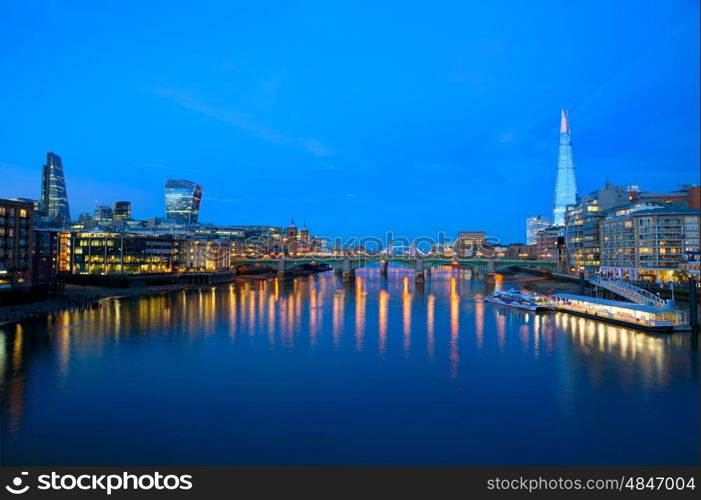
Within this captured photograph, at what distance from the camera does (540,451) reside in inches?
557

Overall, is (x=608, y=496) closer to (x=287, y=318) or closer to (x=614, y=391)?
(x=614, y=391)

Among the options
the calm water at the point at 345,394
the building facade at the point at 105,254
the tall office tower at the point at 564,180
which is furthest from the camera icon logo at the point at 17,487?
the tall office tower at the point at 564,180

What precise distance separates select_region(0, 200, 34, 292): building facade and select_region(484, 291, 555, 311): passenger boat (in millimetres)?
48112

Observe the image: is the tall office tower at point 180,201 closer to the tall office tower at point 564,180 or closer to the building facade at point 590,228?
the tall office tower at point 564,180

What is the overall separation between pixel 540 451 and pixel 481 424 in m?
2.30

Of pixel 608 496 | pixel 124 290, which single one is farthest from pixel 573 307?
pixel 124 290

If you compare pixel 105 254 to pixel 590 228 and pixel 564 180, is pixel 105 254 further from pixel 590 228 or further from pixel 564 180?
pixel 564 180

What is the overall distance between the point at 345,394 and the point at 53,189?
191 metres

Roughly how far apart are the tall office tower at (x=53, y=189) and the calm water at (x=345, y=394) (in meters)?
162

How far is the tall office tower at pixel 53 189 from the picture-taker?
175 metres

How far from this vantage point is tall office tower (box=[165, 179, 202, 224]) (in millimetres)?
184500

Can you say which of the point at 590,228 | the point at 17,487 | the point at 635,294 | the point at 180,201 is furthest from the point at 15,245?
the point at 180,201
